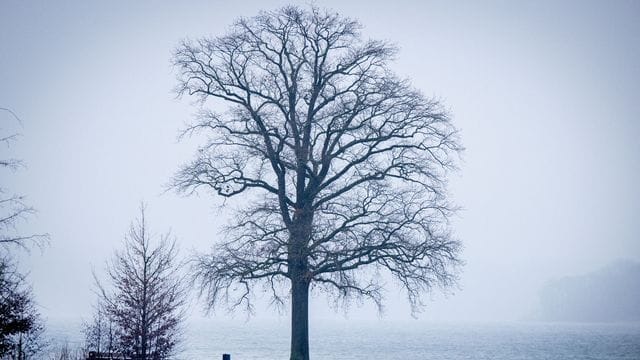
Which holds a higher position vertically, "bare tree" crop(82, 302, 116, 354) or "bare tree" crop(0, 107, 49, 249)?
"bare tree" crop(0, 107, 49, 249)

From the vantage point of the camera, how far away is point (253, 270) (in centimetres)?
2136

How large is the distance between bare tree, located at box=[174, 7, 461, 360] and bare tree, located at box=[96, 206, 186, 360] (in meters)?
1.79

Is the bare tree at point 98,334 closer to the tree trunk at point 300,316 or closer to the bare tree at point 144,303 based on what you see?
the bare tree at point 144,303

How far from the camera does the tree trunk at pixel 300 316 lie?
22.2 meters

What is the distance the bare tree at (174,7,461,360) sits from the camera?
70.4 ft

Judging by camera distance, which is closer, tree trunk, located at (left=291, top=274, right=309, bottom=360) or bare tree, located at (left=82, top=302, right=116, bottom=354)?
bare tree, located at (left=82, top=302, right=116, bottom=354)

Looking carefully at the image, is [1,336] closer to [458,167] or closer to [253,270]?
[253,270]

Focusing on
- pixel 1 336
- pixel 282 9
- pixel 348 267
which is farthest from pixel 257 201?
pixel 1 336

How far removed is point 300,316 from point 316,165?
5.65 meters

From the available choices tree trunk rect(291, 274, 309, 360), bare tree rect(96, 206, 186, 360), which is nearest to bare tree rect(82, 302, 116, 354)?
bare tree rect(96, 206, 186, 360)

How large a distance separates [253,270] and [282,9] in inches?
401

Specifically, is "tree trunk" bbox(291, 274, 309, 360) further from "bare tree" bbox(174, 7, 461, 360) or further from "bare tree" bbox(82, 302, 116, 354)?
"bare tree" bbox(82, 302, 116, 354)

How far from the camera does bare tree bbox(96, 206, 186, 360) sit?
1933 centimetres

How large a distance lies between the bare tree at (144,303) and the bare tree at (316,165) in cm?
179
